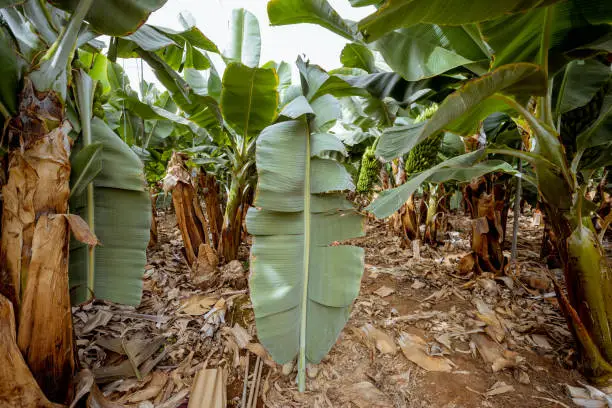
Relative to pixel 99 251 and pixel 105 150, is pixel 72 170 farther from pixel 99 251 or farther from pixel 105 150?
pixel 99 251

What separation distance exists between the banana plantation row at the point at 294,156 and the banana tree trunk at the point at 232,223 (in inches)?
24.3

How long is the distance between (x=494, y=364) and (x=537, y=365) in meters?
0.17

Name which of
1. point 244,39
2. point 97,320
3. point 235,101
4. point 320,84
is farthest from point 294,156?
point 244,39

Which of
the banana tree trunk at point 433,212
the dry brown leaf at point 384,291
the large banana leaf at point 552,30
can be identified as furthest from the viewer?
the banana tree trunk at point 433,212

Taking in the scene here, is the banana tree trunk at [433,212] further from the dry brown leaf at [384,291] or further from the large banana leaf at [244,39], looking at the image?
the large banana leaf at [244,39]

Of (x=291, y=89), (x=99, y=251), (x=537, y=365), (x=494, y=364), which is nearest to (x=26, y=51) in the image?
(x=99, y=251)

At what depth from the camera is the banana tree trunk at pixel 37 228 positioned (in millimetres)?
706

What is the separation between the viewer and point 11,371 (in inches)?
26.5

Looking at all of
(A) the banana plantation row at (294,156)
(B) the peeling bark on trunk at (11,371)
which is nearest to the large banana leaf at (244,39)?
(A) the banana plantation row at (294,156)

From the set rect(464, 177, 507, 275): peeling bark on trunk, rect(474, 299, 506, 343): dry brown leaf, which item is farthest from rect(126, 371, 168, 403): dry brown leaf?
rect(464, 177, 507, 275): peeling bark on trunk

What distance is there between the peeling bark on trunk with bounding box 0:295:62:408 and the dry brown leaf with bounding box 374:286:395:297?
1.60 meters

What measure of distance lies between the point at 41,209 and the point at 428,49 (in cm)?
165

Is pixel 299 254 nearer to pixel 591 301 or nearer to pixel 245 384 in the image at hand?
pixel 245 384

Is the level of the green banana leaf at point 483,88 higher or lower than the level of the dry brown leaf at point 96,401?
higher
